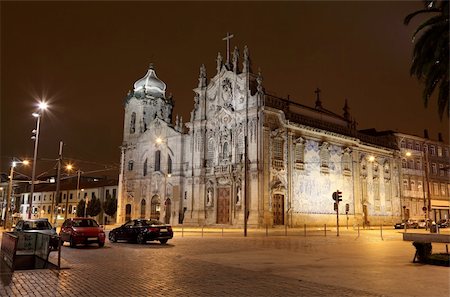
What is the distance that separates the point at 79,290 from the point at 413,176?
68.5 metres

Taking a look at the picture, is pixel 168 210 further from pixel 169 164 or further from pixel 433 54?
pixel 433 54

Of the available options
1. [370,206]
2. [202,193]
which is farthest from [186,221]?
[370,206]

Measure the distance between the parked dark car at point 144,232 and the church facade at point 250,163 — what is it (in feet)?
71.9

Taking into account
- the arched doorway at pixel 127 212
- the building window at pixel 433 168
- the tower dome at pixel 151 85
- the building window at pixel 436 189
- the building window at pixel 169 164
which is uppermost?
the tower dome at pixel 151 85

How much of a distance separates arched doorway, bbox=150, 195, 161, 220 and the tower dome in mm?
17987

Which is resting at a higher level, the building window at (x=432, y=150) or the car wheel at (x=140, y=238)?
the building window at (x=432, y=150)

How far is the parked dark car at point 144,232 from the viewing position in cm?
2447

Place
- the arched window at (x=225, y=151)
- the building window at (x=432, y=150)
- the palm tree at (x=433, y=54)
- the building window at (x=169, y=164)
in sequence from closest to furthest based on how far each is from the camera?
1. the palm tree at (x=433, y=54)
2. the arched window at (x=225, y=151)
3. the building window at (x=169, y=164)
4. the building window at (x=432, y=150)

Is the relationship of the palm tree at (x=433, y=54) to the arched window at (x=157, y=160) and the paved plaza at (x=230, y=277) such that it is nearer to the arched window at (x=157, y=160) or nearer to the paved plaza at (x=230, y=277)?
the paved plaza at (x=230, y=277)

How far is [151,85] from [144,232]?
49152mm

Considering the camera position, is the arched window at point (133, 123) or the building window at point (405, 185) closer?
the building window at point (405, 185)

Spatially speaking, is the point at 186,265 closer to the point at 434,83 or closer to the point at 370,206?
the point at 434,83

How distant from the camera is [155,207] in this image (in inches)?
2404

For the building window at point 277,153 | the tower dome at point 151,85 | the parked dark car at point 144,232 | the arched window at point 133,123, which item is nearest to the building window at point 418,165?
the building window at point 277,153
